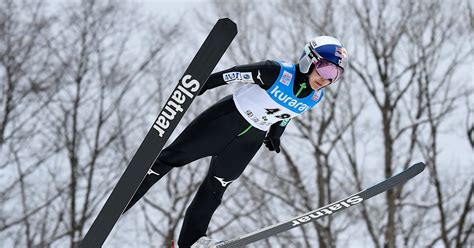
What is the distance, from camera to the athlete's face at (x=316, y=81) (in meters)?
3.79

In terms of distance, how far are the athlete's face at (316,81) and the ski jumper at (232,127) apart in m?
0.04

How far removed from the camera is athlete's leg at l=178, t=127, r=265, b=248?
159 inches

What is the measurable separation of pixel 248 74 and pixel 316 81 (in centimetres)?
42

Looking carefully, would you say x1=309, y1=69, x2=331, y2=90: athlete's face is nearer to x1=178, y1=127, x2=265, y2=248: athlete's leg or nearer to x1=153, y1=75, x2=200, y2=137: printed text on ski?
x1=178, y1=127, x2=265, y2=248: athlete's leg

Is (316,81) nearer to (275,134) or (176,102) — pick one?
(275,134)

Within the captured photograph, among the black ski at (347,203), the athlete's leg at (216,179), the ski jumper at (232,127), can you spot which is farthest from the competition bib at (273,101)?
the black ski at (347,203)

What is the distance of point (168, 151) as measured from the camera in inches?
157

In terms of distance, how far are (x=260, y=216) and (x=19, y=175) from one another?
5.53 metres

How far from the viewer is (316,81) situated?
3.82 metres

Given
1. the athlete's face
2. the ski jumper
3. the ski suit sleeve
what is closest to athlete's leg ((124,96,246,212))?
the ski jumper

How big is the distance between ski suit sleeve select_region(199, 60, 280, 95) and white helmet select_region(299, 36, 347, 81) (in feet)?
0.59

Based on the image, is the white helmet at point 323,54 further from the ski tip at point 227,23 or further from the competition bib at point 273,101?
the ski tip at point 227,23

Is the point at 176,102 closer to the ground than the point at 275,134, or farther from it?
closer to the ground

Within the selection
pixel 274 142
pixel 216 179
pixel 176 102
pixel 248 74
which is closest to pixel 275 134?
pixel 274 142
